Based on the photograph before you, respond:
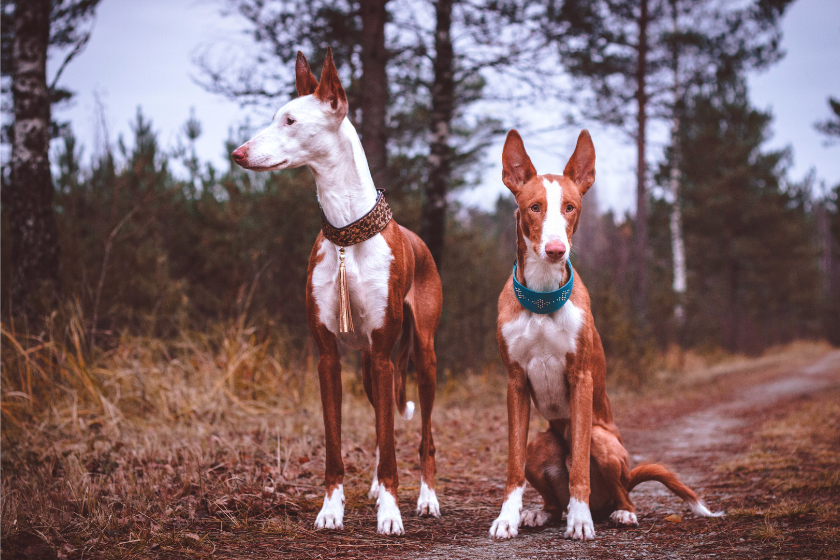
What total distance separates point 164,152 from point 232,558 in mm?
7562

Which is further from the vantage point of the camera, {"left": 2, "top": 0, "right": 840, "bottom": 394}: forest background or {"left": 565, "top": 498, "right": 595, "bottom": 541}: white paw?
{"left": 2, "top": 0, "right": 840, "bottom": 394}: forest background

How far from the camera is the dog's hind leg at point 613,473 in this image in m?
3.21

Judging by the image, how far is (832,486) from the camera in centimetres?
388

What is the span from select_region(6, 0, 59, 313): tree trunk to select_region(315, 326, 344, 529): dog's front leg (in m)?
4.28

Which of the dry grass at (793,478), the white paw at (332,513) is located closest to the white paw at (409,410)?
the white paw at (332,513)

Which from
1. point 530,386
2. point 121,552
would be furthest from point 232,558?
point 530,386

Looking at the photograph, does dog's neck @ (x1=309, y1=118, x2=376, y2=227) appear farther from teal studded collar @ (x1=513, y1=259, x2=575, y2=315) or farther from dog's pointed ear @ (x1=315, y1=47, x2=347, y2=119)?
teal studded collar @ (x1=513, y1=259, x2=575, y2=315)

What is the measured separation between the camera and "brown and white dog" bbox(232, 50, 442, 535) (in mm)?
3135

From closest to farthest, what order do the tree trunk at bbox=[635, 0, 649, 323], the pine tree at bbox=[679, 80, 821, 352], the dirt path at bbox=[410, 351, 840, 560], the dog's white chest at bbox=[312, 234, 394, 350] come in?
the dirt path at bbox=[410, 351, 840, 560], the dog's white chest at bbox=[312, 234, 394, 350], the tree trunk at bbox=[635, 0, 649, 323], the pine tree at bbox=[679, 80, 821, 352]

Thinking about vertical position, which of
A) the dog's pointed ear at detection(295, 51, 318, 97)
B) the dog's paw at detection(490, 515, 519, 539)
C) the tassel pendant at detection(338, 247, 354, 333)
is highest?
the dog's pointed ear at detection(295, 51, 318, 97)

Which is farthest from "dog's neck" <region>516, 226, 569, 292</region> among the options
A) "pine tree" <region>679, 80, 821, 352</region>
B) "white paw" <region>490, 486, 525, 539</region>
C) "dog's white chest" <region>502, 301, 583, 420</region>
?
"pine tree" <region>679, 80, 821, 352</region>

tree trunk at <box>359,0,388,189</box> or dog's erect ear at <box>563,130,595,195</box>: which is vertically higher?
tree trunk at <box>359,0,388,189</box>

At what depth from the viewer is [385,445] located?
3.18 m

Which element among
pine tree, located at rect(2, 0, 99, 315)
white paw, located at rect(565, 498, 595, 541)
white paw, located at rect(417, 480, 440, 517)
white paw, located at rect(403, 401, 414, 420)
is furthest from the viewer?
pine tree, located at rect(2, 0, 99, 315)
